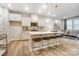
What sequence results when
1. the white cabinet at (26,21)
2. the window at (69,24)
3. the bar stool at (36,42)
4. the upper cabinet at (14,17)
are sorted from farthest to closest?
the window at (69,24)
the white cabinet at (26,21)
the upper cabinet at (14,17)
the bar stool at (36,42)

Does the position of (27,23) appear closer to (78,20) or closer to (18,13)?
(18,13)

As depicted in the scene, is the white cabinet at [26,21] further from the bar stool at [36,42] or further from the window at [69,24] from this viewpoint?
the window at [69,24]

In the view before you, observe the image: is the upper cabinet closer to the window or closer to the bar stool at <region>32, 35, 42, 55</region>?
the bar stool at <region>32, 35, 42, 55</region>

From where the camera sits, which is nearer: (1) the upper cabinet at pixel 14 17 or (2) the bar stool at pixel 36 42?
(2) the bar stool at pixel 36 42

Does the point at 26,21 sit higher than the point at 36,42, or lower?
higher

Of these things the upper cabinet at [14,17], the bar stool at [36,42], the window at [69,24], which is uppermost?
the upper cabinet at [14,17]

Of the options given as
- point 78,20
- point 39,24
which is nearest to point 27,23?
point 39,24

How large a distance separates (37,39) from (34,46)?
40 centimetres

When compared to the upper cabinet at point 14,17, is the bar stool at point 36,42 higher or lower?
lower

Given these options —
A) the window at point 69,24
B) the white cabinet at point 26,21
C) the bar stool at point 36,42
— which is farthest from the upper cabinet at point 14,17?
the window at point 69,24

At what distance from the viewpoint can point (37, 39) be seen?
3.57 meters

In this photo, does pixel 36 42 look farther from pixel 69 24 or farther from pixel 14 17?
pixel 69 24

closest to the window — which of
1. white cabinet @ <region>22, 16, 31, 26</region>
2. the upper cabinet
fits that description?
white cabinet @ <region>22, 16, 31, 26</region>

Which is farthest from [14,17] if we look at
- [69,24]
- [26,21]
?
[69,24]
